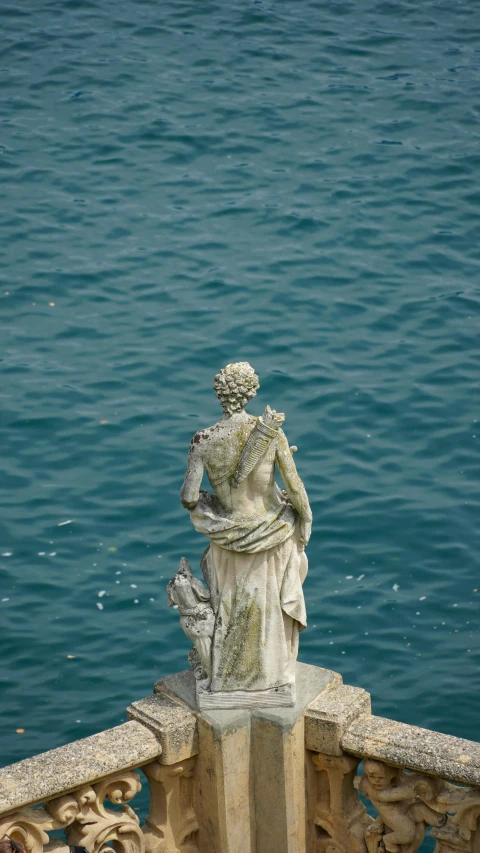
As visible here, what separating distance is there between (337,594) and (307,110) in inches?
409

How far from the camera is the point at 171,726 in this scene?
30.1ft

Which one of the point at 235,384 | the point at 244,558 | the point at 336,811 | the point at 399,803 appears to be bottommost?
the point at 336,811

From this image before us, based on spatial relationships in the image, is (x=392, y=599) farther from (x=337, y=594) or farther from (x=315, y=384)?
(x=315, y=384)

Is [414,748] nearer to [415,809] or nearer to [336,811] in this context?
[415,809]

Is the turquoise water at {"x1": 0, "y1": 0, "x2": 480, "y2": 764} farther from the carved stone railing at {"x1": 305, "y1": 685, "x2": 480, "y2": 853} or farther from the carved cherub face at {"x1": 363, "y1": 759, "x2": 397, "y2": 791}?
the carved cherub face at {"x1": 363, "y1": 759, "x2": 397, "y2": 791}

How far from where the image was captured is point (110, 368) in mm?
19250

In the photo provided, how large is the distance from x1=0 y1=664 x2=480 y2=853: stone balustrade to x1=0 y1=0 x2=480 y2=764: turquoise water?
483cm

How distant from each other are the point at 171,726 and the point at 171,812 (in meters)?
0.74

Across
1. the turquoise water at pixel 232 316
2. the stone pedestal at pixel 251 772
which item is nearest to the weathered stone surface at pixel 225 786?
the stone pedestal at pixel 251 772

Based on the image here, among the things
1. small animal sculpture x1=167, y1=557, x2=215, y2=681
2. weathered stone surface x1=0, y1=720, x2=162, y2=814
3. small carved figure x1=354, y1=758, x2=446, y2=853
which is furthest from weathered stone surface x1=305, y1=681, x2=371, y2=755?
weathered stone surface x1=0, y1=720, x2=162, y2=814

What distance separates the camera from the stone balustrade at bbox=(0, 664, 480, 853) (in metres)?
8.83

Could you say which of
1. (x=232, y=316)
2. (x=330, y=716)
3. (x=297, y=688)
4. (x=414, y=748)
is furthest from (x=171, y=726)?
(x=232, y=316)

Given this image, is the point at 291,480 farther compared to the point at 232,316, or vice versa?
the point at 232,316

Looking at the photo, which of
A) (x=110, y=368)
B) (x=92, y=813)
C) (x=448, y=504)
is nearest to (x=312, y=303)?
A: (x=110, y=368)
